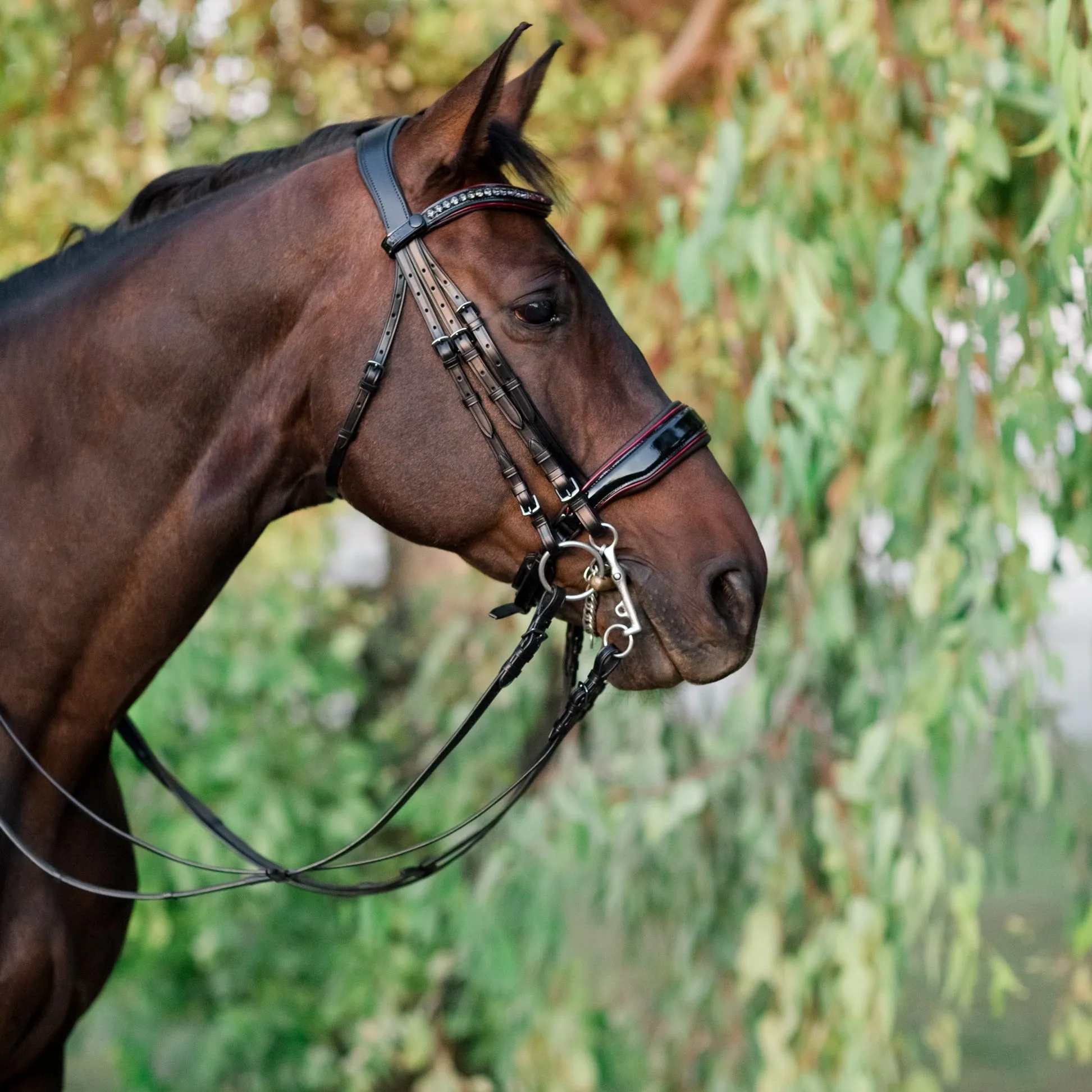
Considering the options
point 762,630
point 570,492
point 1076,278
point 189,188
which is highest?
point 189,188

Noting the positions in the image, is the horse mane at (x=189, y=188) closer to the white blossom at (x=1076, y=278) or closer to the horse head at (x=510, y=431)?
the horse head at (x=510, y=431)

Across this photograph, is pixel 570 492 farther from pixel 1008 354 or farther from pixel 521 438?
pixel 1008 354

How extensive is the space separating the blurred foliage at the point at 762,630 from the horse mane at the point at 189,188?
0.78 metres

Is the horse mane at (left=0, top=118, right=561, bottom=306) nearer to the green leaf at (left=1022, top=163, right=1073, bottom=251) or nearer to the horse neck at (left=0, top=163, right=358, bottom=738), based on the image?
the horse neck at (left=0, top=163, right=358, bottom=738)

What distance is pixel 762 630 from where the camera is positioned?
7.88 feet

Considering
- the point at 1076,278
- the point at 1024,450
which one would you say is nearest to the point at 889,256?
the point at 1076,278

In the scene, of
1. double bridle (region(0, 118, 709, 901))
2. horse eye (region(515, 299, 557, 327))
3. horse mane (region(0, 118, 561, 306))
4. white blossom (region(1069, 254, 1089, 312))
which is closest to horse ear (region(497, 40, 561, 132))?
horse mane (region(0, 118, 561, 306))

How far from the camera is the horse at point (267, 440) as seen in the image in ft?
5.80

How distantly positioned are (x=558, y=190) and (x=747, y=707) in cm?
136

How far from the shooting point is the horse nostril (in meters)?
1.73

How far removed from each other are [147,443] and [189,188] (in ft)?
1.44

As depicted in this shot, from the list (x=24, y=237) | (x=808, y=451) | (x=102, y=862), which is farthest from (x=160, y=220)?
(x=24, y=237)

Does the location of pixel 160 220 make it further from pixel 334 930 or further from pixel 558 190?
pixel 334 930

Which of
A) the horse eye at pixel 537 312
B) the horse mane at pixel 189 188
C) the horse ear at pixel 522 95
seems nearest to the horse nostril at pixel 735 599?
the horse eye at pixel 537 312
